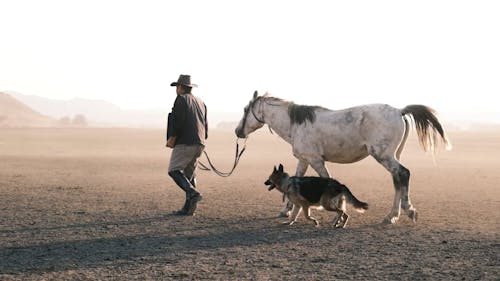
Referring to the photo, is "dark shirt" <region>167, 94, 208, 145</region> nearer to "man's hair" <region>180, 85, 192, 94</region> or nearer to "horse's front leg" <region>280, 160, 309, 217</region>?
"man's hair" <region>180, 85, 192, 94</region>

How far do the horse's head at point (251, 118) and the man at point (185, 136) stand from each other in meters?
0.93

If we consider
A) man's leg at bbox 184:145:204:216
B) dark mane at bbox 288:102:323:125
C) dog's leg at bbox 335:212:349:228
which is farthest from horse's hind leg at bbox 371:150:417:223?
man's leg at bbox 184:145:204:216

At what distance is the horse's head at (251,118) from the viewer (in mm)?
10219

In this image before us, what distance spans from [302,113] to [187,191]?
229 centimetres

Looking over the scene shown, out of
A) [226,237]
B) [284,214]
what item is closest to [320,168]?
[284,214]

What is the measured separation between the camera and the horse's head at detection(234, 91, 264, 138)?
10219mm

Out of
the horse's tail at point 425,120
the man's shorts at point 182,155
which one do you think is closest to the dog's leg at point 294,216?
the man's shorts at point 182,155

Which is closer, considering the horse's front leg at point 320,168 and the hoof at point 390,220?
the hoof at point 390,220

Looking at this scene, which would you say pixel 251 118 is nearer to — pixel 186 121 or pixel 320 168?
pixel 186 121

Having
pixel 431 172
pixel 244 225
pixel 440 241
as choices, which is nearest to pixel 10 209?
pixel 244 225

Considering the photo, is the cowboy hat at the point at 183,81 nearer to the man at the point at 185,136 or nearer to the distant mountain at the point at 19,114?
the man at the point at 185,136

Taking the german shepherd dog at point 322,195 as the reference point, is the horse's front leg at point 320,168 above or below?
above

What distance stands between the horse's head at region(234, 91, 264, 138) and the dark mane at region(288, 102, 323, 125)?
2.43 ft

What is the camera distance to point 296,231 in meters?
8.26
